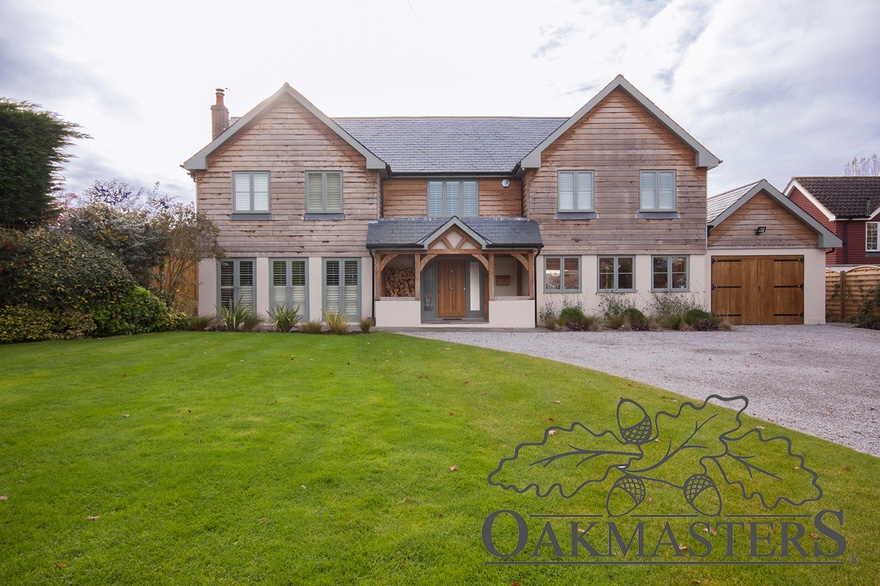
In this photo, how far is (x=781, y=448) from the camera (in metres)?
4.70

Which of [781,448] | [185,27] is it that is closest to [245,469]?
[781,448]

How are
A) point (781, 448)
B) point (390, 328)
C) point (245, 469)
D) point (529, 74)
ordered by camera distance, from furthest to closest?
point (390, 328) < point (529, 74) < point (781, 448) < point (245, 469)

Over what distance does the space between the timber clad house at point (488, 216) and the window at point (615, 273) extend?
5 centimetres

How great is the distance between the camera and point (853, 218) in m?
25.7

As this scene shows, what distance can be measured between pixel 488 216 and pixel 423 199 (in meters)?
2.88

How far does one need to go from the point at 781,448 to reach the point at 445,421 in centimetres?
370

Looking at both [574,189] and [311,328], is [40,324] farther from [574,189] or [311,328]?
[574,189]

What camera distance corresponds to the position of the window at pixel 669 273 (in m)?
17.8

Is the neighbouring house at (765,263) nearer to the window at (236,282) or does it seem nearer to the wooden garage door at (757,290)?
the wooden garage door at (757,290)

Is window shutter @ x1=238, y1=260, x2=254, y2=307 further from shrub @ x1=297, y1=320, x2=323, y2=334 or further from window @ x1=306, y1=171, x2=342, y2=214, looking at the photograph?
shrub @ x1=297, y1=320, x2=323, y2=334

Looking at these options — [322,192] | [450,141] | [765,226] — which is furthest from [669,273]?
[322,192]

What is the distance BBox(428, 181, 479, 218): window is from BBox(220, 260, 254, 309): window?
25.6 ft

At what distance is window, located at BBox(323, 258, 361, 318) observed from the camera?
1734 cm

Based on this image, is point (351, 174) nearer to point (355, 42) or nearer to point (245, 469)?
point (355, 42)
